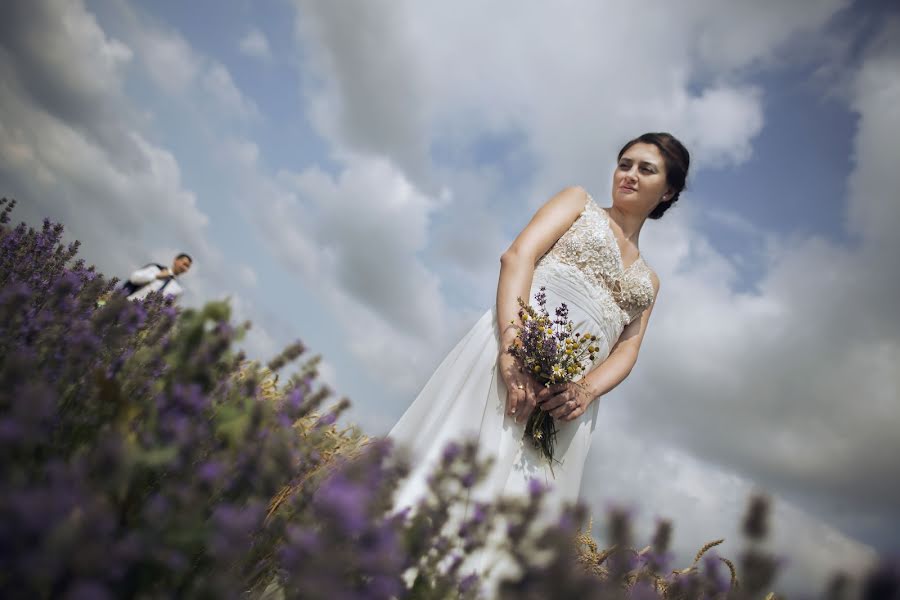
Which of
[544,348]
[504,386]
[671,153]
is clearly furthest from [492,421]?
[671,153]

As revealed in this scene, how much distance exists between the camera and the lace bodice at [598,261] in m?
2.96

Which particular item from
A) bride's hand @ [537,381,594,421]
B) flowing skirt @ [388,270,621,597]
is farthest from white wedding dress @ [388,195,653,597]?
bride's hand @ [537,381,594,421]

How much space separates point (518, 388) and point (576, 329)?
2.29ft

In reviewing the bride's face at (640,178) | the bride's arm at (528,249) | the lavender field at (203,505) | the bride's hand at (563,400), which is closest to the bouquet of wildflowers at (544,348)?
the bride's hand at (563,400)

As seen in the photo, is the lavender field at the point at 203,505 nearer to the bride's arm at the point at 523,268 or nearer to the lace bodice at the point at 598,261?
the bride's arm at the point at 523,268

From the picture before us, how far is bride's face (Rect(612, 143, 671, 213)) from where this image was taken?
326cm

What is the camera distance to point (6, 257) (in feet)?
9.48

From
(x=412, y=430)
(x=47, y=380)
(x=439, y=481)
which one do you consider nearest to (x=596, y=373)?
(x=412, y=430)

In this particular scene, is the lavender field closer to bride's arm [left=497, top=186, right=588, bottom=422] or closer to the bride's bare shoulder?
bride's arm [left=497, top=186, right=588, bottom=422]

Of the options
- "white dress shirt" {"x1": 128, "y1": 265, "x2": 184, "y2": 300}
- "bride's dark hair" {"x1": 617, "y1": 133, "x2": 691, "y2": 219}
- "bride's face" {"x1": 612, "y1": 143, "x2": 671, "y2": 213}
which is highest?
"bride's dark hair" {"x1": 617, "y1": 133, "x2": 691, "y2": 219}

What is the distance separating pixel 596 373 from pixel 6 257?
3.55 meters

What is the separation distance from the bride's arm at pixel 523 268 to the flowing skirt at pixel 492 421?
5.3 inches

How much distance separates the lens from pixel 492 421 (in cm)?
249

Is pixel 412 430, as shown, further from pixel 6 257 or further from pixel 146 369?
pixel 6 257
